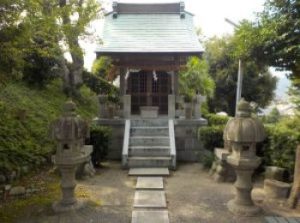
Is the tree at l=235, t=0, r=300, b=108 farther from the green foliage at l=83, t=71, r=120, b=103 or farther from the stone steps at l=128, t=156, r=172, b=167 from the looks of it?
the green foliage at l=83, t=71, r=120, b=103

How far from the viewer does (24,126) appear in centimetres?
1054

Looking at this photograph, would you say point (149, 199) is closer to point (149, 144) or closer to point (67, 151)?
point (67, 151)

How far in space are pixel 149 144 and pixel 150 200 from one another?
187 inches

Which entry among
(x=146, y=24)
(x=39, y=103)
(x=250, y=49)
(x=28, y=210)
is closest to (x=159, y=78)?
(x=146, y=24)

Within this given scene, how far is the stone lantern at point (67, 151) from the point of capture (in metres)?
6.69

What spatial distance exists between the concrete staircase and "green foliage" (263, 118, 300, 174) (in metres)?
3.28

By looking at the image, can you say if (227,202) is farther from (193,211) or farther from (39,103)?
(39,103)

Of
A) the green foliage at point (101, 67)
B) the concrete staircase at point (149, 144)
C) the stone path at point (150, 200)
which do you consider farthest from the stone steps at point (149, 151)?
the green foliage at point (101, 67)

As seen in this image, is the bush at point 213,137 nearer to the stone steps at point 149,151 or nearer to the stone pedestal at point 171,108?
the stone steps at point 149,151

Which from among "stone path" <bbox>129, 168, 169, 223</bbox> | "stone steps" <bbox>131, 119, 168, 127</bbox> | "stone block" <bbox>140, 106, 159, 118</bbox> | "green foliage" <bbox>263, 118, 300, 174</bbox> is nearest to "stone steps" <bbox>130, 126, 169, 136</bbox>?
"stone steps" <bbox>131, 119, 168, 127</bbox>

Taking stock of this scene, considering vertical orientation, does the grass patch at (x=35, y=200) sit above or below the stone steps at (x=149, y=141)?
below

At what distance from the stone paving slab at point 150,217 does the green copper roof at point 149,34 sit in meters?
8.52

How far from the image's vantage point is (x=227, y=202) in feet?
24.1

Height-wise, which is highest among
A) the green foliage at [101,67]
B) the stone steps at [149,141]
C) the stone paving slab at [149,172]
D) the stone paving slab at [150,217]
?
the green foliage at [101,67]
